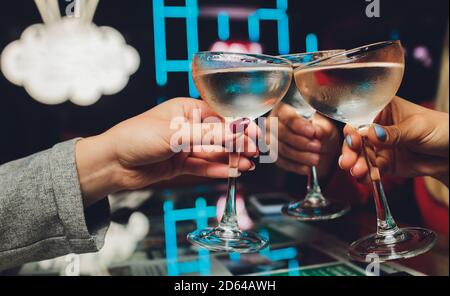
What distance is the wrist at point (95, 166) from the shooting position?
0.66 m

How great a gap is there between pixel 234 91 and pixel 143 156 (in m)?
0.25

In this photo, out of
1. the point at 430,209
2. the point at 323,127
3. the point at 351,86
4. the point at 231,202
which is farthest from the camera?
the point at 430,209

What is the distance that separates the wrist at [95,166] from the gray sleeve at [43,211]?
2 cm

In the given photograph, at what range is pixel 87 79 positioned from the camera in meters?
0.64

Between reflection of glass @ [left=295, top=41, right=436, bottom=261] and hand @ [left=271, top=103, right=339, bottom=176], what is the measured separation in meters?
0.20

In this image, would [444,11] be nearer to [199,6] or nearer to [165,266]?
[199,6]

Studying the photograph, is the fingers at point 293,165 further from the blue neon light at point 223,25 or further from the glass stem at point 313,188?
the blue neon light at point 223,25

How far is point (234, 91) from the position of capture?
1.61 ft

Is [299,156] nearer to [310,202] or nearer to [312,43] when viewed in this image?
[310,202]

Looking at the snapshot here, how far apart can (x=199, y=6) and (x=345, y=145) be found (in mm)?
294

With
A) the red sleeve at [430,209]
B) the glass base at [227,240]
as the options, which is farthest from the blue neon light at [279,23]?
the red sleeve at [430,209]

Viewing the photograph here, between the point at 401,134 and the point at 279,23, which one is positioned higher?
the point at 279,23

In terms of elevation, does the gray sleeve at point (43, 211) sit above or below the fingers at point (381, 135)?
below

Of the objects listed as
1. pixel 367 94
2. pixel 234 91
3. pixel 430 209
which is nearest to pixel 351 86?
pixel 367 94
